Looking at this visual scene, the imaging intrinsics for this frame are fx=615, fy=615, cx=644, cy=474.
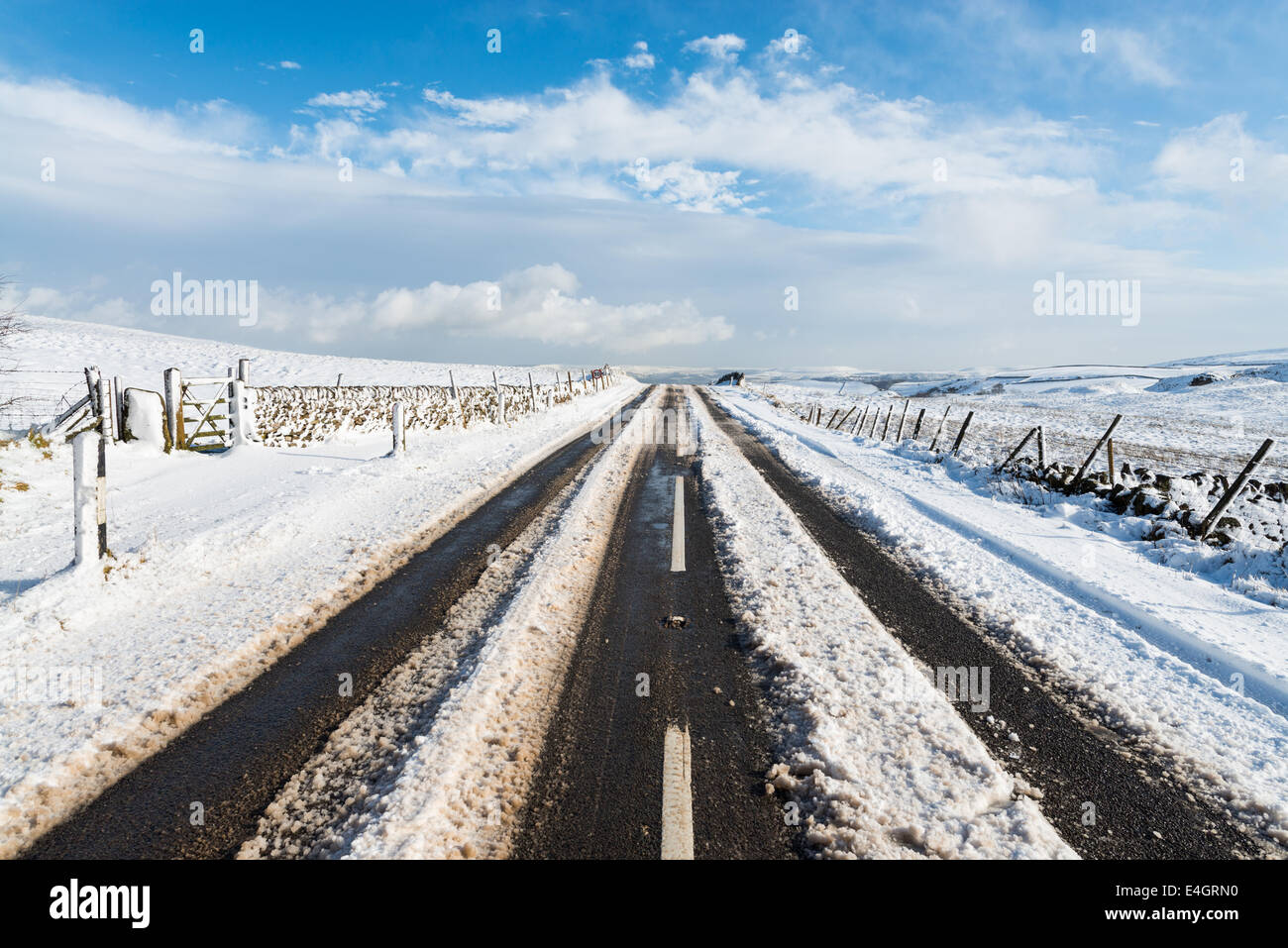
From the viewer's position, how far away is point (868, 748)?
3.43m

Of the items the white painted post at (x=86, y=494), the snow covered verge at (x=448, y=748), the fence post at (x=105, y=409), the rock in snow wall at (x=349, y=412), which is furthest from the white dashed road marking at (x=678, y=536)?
the fence post at (x=105, y=409)

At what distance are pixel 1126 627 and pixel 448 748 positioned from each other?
5.79 metres

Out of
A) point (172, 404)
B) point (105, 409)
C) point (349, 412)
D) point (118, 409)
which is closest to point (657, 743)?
point (172, 404)

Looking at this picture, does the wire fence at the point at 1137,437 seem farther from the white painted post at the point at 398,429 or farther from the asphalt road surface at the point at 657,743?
the white painted post at the point at 398,429

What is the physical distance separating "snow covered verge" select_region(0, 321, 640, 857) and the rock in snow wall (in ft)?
14.2

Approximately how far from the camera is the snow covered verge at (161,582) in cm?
345

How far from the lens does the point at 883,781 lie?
3.15 m

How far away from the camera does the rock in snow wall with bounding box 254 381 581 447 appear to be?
57.3 ft

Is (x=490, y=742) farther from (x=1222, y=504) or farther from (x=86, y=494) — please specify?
(x=1222, y=504)

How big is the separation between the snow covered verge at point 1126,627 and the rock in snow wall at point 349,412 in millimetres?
12140
